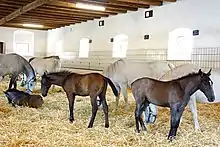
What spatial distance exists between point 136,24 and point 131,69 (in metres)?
4.01

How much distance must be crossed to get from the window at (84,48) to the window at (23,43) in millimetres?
3839

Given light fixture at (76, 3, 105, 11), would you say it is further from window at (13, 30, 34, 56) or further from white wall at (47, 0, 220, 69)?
window at (13, 30, 34, 56)

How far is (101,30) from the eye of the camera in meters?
10.9

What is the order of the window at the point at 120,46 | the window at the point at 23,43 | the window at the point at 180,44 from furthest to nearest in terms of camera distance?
1. the window at the point at 23,43
2. the window at the point at 120,46
3. the window at the point at 180,44

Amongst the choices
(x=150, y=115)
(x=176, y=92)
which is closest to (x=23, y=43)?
(x=150, y=115)

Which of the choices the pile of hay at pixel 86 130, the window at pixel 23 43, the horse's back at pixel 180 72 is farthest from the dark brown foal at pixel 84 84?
the window at pixel 23 43

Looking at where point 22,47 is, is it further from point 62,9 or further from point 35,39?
point 62,9

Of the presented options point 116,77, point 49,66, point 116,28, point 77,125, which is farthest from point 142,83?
point 116,28

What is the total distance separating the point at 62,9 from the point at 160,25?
3.25m

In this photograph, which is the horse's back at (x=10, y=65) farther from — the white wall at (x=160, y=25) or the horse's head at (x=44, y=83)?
the white wall at (x=160, y=25)

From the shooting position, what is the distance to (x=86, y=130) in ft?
12.1

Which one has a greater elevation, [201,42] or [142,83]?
[201,42]

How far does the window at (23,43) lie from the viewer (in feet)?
47.5

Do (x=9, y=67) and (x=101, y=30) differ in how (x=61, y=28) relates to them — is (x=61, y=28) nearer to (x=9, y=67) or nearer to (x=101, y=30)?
(x=101, y=30)
